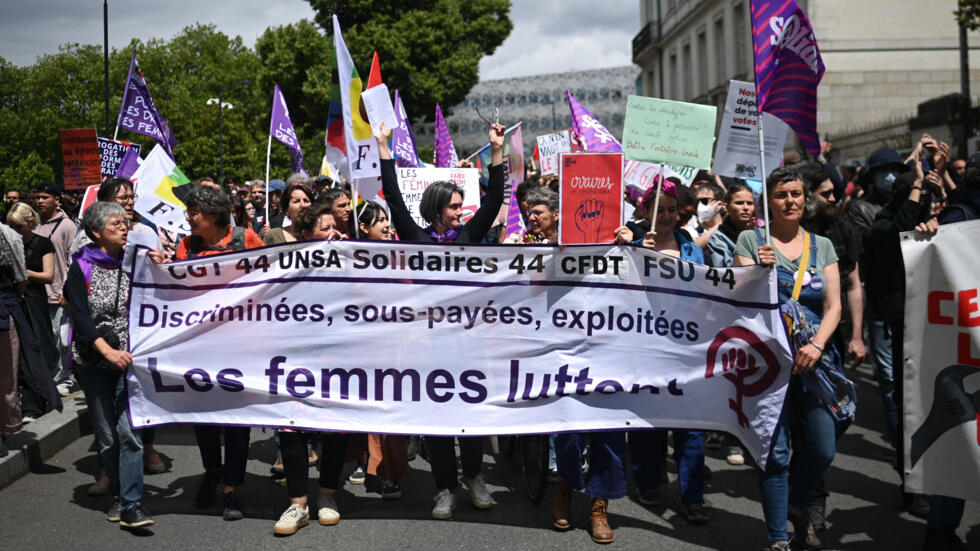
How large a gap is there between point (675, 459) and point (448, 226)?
2.01m

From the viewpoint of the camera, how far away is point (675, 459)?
230 inches

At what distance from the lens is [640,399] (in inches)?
201

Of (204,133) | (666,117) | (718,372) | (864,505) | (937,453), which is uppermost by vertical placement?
(204,133)

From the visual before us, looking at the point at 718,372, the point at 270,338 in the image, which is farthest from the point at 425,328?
the point at 718,372

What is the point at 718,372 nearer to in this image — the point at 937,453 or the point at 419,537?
the point at 937,453

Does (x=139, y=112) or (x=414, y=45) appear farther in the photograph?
(x=414, y=45)

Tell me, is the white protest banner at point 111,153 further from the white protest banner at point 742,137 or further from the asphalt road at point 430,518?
the white protest banner at point 742,137

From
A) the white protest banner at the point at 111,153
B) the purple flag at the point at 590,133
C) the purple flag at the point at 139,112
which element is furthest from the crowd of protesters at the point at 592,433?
the purple flag at the point at 139,112

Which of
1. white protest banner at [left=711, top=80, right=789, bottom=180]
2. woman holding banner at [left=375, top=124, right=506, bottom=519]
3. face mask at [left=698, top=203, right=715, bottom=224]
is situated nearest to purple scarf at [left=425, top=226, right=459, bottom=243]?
woman holding banner at [left=375, top=124, right=506, bottom=519]

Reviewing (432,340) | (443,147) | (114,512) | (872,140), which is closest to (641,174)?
(443,147)

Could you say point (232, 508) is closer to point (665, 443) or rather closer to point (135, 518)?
point (135, 518)

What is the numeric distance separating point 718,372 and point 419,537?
1833 millimetres

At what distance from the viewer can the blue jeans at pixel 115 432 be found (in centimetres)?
539

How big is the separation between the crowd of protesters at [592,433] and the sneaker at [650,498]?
15mm
